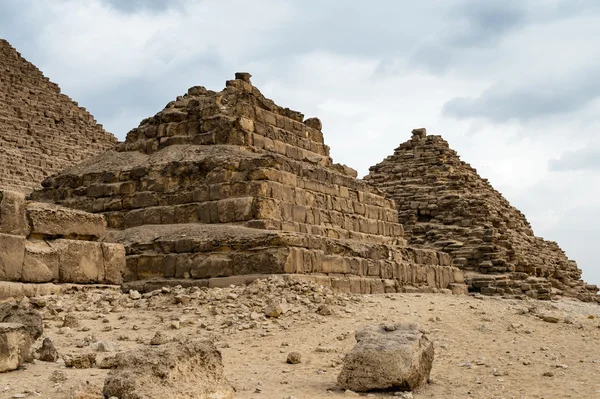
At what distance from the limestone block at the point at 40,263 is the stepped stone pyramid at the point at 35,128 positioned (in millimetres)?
31470

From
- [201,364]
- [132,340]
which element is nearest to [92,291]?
[132,340]

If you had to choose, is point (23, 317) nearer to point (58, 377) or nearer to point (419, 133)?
point (58, 377)

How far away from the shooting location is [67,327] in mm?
8805

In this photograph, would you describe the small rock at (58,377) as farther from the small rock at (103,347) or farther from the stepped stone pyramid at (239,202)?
the stepped stone pyramid at (239,202)

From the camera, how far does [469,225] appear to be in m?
33.7

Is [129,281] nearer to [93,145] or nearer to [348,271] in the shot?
[348,271]

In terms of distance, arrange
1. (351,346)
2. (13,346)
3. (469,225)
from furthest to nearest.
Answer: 1. (469,225)
2. (351,346)
3. (13,346)

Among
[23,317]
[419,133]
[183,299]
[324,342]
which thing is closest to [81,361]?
[23,317]

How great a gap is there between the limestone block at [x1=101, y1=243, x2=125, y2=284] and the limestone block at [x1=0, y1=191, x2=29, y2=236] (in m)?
1.46

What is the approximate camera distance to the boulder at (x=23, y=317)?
7.11 metres

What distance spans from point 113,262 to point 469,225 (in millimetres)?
24652

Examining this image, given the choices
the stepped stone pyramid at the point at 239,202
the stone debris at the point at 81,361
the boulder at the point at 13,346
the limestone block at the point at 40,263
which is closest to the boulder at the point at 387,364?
the stone debris at the point at 81,361

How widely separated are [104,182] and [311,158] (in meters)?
4.07

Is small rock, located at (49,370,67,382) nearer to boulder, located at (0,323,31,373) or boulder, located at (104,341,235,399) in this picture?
boulder, located at (0,323,31,373)
